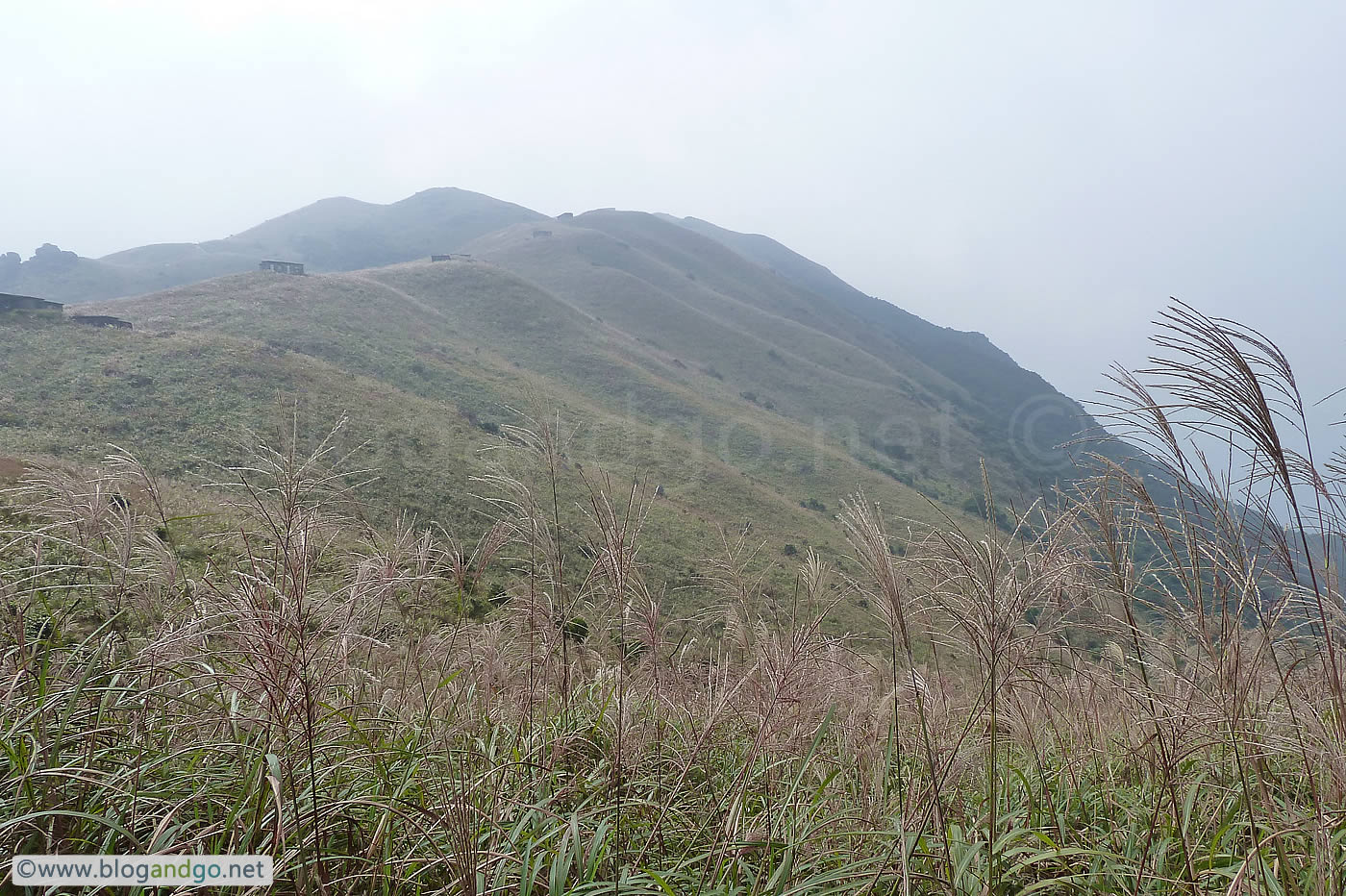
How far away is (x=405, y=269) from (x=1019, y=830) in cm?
8957

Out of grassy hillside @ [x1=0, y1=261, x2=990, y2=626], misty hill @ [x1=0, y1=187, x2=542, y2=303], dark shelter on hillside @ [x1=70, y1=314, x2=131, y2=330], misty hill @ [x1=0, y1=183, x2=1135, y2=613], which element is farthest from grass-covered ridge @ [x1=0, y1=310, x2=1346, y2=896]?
misty hill @ [x1=0, y1=187, x2=542, y2=303]

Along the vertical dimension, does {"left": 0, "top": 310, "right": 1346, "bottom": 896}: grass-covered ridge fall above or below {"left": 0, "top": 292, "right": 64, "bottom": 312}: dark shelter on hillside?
above

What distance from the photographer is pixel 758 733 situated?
2553 mm

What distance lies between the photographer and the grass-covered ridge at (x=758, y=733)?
1803mm

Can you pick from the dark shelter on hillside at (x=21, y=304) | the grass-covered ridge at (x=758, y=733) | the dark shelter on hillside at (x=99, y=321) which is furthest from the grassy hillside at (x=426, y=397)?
the grass-covered ridge at (x=758, y=733)

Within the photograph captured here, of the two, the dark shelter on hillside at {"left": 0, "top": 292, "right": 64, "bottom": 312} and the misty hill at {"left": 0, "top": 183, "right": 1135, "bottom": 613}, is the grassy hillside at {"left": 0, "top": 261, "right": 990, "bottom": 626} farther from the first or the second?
the dark shelter on hillside at {"left": 0, "top": 292, "right": 64, "bottom": 312}

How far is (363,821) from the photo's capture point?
6.96 ft

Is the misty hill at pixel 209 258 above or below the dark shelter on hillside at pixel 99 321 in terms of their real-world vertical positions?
above

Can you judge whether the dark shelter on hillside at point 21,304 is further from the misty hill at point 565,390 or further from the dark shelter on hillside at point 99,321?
the misty hill at point 565,390

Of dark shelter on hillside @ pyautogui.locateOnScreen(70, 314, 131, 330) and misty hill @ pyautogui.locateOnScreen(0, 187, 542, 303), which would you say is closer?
dark shelter on hillside @ pyautogui.locateOnScreen(70, 314, 131, 330)

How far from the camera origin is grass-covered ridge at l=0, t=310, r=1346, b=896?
1.80m

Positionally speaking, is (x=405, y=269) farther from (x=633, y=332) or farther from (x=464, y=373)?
(x=464, y=373)

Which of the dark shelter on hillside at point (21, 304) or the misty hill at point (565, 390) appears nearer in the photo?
the misty hill at point (565, 390)

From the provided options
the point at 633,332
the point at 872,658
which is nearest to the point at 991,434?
the point at 633,332
